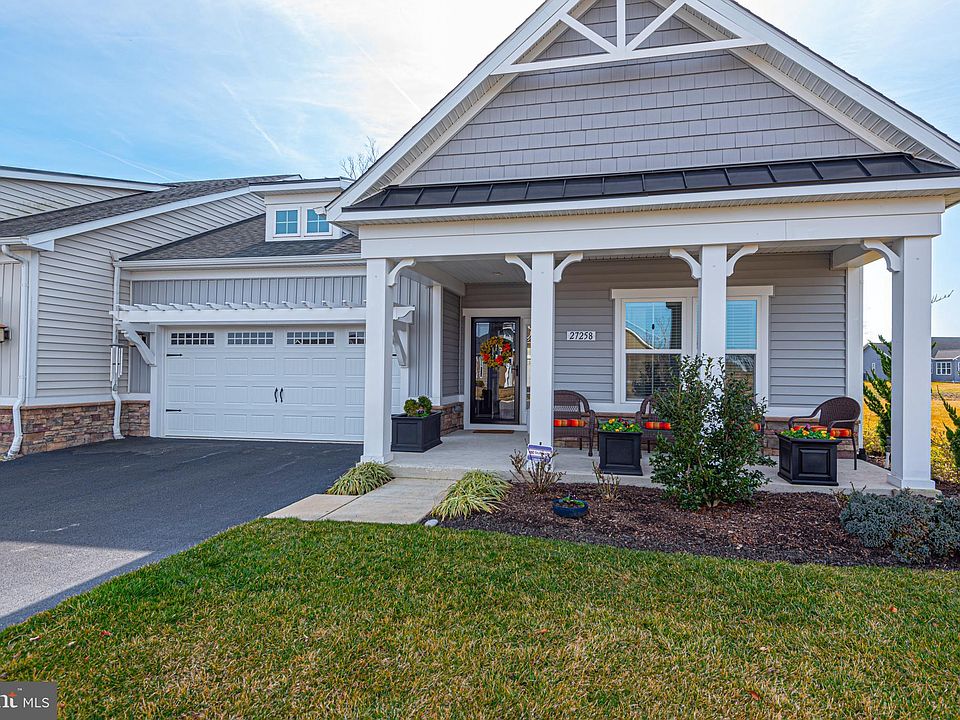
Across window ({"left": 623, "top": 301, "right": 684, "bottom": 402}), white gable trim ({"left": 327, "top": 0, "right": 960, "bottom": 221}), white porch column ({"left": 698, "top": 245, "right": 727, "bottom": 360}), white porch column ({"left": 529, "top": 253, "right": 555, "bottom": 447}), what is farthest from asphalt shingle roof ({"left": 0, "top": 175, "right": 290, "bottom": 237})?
white porch column ({"left": 698, "top": 245, "right": 727, "bottom": 360})

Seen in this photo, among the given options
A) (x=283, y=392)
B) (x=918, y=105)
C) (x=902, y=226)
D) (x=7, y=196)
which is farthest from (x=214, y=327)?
(x=918, y=105)

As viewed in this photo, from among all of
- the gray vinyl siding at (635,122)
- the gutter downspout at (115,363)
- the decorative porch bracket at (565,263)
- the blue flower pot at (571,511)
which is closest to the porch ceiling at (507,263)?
the decorative porch bracket at (565,263)

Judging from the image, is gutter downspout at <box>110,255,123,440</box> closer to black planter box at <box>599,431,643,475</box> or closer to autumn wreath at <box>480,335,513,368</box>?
autumn wreath at <box>480,335,513,368</box>

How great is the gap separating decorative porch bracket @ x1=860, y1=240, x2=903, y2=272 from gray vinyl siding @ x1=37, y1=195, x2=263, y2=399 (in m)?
11.9

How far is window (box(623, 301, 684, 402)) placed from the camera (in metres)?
8.52

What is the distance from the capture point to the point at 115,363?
1048 centimetres

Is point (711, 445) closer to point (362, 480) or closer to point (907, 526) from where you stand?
point (907, 526)

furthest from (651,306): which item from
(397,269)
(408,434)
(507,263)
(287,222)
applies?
(287,222)

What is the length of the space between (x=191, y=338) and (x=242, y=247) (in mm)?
2103

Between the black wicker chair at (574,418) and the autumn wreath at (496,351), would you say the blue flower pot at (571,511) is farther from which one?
the autumn wreath at (496,351)

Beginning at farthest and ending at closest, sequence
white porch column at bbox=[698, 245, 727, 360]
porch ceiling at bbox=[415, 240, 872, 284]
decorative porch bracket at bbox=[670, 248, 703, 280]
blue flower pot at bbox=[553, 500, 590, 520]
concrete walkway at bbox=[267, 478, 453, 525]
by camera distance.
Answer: porch ceiling at bbox=[415, 240, 872, 284]
decorative porch bracket at bbox=[670, 248, 703, 280]
white porch column at bbox=[698, 245, 727, 360]
concrete walkway at bbox=[267, 478, 453, 525]
blue flower pot at bbox=[553, 500, 590, 520]

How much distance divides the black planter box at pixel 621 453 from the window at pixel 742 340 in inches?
102

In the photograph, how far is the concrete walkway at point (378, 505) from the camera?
16.7 feet

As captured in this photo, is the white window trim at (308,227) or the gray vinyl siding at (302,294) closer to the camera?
the gray vinyl siding at (302,294)
